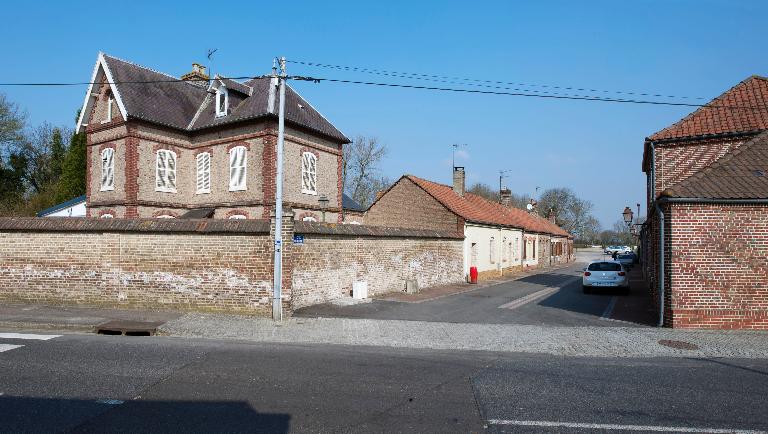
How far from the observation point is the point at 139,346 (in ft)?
30.5

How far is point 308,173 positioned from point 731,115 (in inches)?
699

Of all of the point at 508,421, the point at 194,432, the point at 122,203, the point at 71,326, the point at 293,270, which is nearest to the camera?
the point at 194,432

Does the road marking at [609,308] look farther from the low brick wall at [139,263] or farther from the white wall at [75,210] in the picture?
the white wall at [75,210]

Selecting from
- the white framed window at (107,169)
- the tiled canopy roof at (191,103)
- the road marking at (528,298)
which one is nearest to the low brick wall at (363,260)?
the road marking at (528,298)

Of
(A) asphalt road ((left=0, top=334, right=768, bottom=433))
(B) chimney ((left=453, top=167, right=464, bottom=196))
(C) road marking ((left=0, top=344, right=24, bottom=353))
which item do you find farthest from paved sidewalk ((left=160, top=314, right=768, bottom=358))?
(B) chimney ((left=453, top=167, right=464, bottom=196))

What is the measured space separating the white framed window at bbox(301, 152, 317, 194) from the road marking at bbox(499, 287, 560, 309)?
38.5ft

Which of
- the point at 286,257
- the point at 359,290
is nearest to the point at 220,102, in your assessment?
the point at 359,290

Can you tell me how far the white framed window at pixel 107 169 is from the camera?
2449cm

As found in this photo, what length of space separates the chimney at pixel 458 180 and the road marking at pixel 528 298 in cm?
995

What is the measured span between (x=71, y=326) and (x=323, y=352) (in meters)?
6.04

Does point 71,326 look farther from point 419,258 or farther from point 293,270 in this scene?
point 419,258

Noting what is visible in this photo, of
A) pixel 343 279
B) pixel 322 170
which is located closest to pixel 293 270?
pixel 343 279

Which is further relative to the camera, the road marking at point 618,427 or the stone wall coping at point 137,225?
the stone wall coping at point 137,225

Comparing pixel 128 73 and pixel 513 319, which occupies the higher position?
pixel 128 73
